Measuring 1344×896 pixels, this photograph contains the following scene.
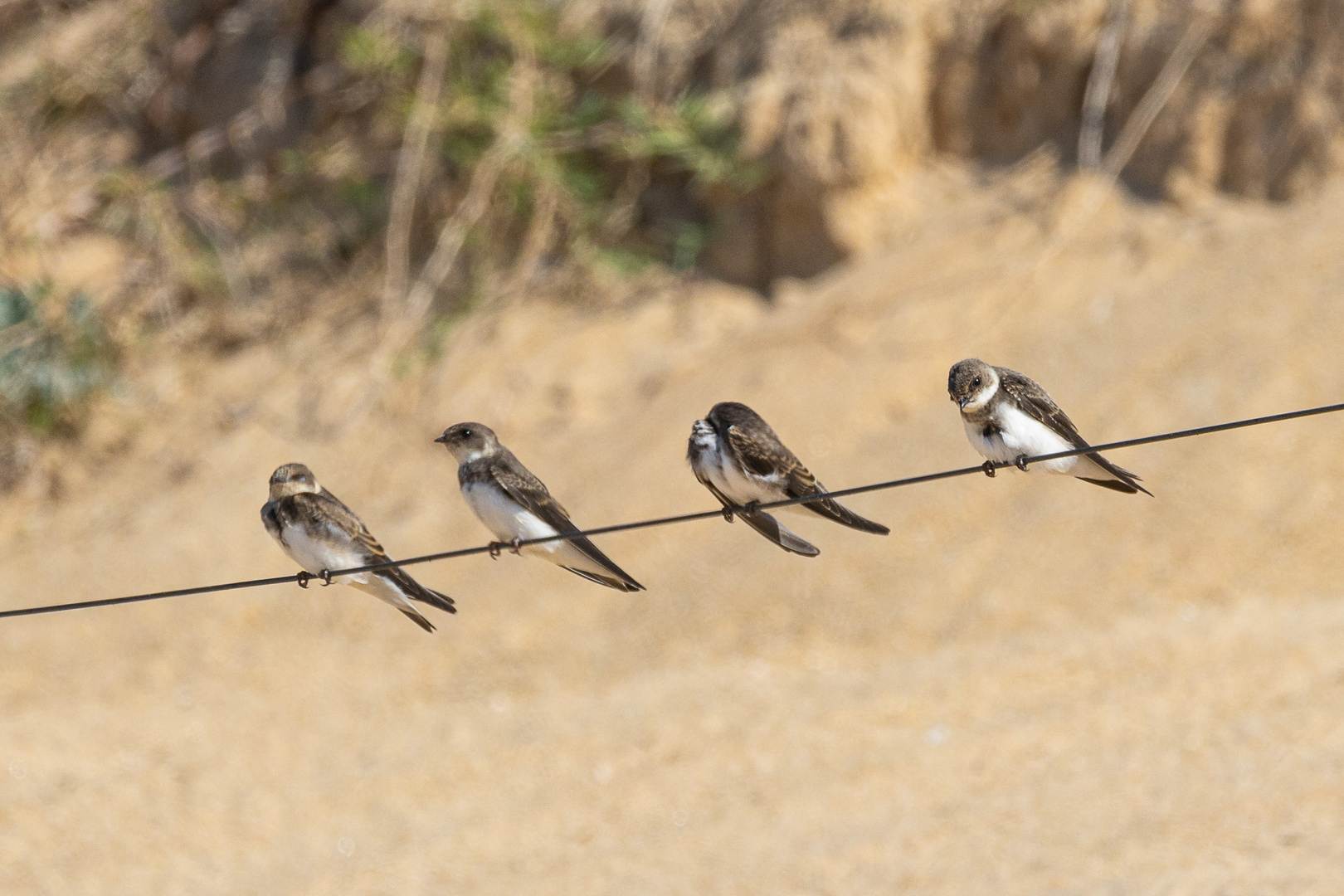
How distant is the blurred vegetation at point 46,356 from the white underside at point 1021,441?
13.4 metres

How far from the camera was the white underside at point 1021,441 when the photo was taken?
5.31m

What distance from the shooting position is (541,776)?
11.0 m

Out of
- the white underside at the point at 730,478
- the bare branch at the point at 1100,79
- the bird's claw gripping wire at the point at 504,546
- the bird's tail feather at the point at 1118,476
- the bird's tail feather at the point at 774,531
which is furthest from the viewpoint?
the bare branch at the point at 1100,79

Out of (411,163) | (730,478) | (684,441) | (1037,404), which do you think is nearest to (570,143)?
(411,163)

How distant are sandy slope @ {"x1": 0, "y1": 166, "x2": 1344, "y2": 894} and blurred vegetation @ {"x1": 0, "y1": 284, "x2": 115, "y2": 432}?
63 centimetres

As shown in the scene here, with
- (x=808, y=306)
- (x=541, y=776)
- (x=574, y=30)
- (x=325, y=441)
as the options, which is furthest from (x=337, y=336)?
→ (x=541, y=776)

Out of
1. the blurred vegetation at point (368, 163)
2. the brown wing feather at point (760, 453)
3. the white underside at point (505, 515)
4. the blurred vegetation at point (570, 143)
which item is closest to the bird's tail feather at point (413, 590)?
the white underside at point (505, 515)

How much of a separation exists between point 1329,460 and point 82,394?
519 inches

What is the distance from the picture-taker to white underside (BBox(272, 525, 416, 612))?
5.96 m

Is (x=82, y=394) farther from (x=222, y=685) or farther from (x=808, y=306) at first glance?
(x=808, y=306)

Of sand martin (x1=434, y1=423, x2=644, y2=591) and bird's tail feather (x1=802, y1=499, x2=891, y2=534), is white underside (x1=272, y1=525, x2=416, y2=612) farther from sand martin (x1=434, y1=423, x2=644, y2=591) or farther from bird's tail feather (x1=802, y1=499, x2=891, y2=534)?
bird's tail feather (x1=802, y1=499, x2=891, y2=534)

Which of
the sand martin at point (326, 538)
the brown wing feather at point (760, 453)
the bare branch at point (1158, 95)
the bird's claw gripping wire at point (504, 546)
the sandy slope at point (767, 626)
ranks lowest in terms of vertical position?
the bird's claw gripping wire at point (504, 546)

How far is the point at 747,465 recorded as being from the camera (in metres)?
5.91

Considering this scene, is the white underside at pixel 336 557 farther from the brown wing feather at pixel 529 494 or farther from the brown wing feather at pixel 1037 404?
the brown wing feather at pixel 1037 404
